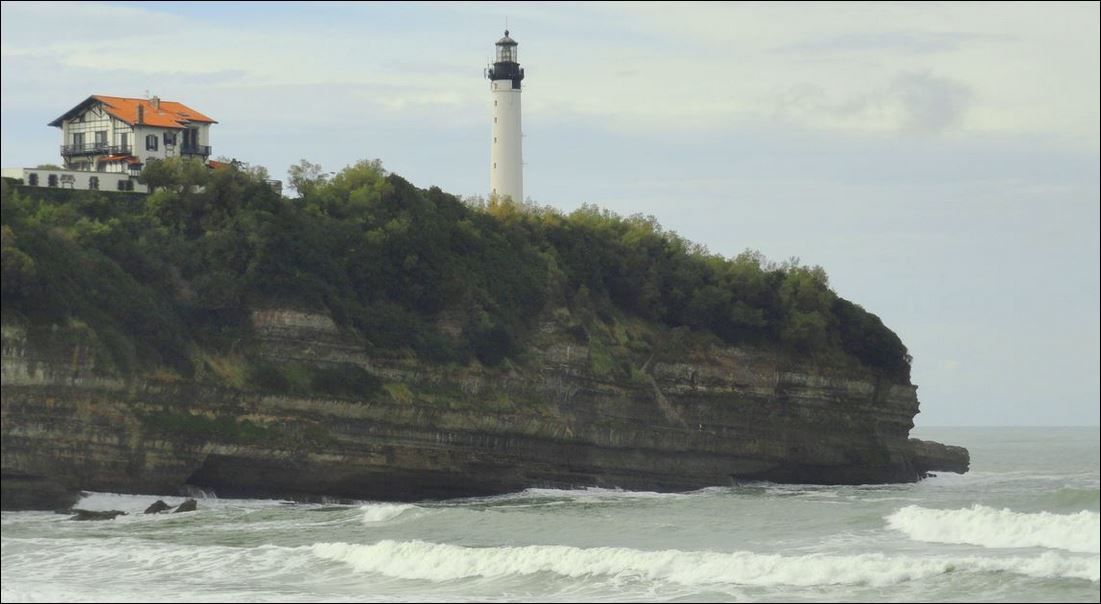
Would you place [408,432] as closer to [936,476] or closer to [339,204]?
[339,204]

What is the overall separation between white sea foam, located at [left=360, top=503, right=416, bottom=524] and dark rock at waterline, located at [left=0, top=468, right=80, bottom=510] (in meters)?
8.47

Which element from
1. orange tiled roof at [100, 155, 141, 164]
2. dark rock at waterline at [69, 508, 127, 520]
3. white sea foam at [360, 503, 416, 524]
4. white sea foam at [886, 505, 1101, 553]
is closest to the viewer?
white sea foam at [886, 505, 1101, 553]

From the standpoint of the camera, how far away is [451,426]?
62688 millimetres

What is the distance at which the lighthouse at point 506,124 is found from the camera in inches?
3282

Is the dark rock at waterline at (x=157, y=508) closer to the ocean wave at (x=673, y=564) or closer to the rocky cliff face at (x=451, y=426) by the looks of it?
the rocky cliff face at (x=451, y=426)

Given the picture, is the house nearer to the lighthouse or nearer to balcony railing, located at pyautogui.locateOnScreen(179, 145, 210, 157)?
balcony railing, located at pyautogui.locateOnScreen(179, 145, 210, 157)

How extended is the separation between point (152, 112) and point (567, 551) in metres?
37.6

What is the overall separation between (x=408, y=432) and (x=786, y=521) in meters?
14.3

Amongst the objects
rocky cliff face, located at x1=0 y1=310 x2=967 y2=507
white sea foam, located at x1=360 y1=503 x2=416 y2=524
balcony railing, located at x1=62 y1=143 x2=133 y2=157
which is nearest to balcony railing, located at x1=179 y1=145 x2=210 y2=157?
balcony railing, located at x1=62 y1=143 x2=133 y2=157

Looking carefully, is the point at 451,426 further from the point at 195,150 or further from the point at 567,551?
the point at 195,150

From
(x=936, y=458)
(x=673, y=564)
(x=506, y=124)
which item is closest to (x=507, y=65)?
(x=506, y=124)

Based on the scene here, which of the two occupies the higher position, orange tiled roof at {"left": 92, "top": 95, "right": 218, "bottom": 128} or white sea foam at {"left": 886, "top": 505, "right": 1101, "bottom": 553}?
orange tiled roof at {"left": 92, "top": 95, "right": 218, "bottom": 128}

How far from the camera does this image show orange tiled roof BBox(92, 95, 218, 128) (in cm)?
A: 7362

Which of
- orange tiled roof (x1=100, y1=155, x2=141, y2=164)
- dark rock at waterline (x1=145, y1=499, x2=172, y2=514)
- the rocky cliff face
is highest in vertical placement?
orange tiled roof (x1=100, y1=155, x2=141, y2=164)
